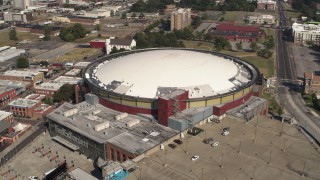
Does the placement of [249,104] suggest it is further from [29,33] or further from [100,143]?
[29,33]

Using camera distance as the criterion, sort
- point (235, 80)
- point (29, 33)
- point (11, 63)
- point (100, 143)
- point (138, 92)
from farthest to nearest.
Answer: point (29, 33)
point (11, 63)
point (235, 80)
point (138, 92)
point (100, 143)

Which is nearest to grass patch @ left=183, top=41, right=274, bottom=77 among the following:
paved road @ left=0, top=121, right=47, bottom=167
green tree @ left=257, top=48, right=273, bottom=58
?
green tree @ left=257, top=48, right=273, bottom=58

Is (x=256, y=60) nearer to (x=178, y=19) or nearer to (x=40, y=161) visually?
(x=178, y=19)

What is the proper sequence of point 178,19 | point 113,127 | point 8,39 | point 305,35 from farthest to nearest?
1. point 178,19
2. point 8,39
3. point 305,35
4. point 113,127

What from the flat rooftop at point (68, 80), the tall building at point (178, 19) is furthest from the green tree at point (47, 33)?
the flat rooftop at point (68, 80)

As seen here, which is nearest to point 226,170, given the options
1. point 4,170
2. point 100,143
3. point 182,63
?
point 100,143

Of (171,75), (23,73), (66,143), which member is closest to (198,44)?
(23,73)
